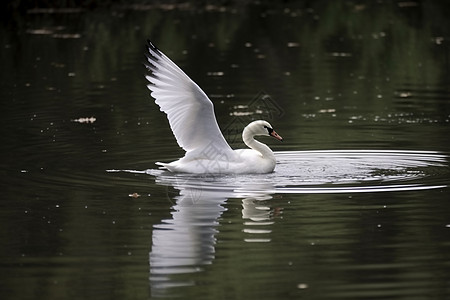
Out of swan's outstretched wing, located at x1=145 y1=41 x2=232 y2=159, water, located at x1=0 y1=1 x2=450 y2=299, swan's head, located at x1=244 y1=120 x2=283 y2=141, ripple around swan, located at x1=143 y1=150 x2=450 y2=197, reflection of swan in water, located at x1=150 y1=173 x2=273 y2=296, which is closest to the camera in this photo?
water, located at x1=0 y1=1 x2=450 y2=299

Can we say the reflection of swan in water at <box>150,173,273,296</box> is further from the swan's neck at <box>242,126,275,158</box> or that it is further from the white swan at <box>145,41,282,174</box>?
the swan's neck at <box>242,126,275,158</box>

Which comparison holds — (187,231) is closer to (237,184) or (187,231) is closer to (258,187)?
(258,187)

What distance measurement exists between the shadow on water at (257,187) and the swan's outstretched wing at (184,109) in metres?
0.39

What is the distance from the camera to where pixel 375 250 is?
915 cm

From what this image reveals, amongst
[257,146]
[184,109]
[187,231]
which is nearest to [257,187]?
[257,146]

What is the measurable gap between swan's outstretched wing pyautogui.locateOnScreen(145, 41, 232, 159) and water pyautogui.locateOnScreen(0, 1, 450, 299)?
0.44 m

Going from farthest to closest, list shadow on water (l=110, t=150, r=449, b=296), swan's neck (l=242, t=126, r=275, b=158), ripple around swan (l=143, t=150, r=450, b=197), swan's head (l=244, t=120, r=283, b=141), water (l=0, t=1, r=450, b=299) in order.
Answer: swan's head (l=244, t=120, r=283, b=141)
swan's neck (l=242, t=126, r=275, b=158)
ripple around swan (l=143, t=150, r=450, b=197)
shadow on water (l=110, t=150, r=449, b=296)
water (l=0, t=1, r=450, b=299)

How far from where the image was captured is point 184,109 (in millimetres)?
12859

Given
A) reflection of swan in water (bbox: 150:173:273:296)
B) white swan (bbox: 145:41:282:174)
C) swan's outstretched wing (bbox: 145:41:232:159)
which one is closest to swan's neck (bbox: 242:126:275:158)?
white swan (bbox: 145:41:282:174)

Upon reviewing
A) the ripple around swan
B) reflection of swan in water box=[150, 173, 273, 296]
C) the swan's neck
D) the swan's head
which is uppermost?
the swan's head

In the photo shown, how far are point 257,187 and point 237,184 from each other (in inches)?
10.8

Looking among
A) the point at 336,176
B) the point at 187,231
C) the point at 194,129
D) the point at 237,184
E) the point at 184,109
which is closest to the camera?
the point at 187,231

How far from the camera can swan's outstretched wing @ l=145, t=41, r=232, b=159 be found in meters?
12.8

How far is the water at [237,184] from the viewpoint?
8.48 m
